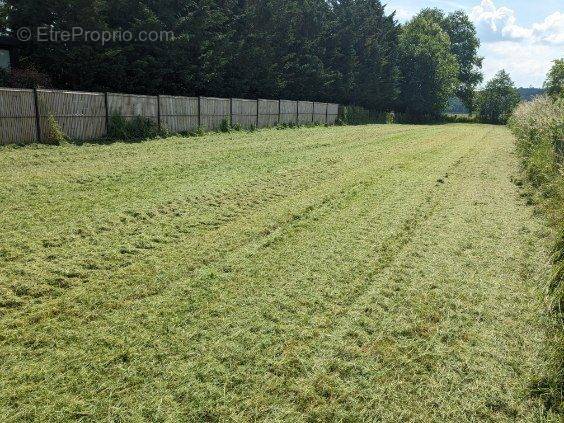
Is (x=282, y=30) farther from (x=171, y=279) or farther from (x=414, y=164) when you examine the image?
(x=171, y=279)

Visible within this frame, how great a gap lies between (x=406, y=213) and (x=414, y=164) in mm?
6348

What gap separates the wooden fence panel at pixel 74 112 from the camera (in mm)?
11695

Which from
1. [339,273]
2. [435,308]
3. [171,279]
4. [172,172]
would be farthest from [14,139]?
[435,308]

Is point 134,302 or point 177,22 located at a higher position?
point 177,22

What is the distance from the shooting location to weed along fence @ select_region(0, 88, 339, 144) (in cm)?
1100

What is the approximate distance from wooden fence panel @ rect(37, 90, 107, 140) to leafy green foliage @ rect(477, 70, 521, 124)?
70.5m

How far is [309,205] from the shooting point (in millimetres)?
7766

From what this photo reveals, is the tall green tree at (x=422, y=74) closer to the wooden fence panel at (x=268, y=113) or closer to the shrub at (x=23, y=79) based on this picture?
the wooden fence panel at (x=268, y=113)

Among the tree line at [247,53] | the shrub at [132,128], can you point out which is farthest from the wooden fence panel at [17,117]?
the tree line at [247,53]

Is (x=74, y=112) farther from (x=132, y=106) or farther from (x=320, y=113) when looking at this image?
(x=320, y=113)

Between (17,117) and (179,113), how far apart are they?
6610 mm

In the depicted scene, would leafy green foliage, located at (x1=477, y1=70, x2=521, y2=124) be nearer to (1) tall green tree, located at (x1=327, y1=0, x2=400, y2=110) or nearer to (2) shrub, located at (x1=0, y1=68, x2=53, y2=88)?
(1) tall green tree, located at (x1=327, y1=0, x2=400, y2=110)

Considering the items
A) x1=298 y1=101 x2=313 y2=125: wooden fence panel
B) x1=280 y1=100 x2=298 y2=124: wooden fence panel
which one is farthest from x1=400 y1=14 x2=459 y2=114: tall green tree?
x1=280 y1=100 x2=298 y2=124: wooden fence panel

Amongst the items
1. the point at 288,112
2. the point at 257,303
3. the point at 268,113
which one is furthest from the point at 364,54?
the point at 257,303
